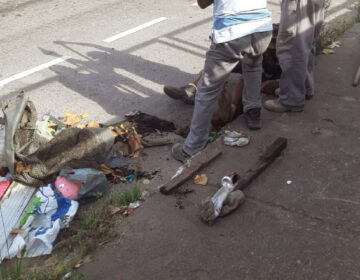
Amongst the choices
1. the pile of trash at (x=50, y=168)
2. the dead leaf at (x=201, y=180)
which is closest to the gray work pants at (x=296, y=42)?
the pile of trash at (x=50, y=168)

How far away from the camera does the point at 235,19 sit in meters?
4.12

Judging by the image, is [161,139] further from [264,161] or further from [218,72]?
[264,161]

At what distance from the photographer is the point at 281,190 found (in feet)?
12.9

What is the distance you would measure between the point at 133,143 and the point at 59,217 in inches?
51.1

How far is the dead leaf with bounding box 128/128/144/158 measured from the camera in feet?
16.3

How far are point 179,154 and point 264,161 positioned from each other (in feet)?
2.74

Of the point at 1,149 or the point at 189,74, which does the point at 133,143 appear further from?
the point at 189,74

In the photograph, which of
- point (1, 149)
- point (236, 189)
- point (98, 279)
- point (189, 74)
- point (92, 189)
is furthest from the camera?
point (189, 74)

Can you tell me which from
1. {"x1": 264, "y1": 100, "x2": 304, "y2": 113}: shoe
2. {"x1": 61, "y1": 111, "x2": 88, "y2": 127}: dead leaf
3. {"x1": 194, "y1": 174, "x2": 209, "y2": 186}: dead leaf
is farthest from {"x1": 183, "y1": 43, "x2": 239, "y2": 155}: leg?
{"x1": 61, "y1": 111, "x2": 88, "y2": 127}: dead leaf

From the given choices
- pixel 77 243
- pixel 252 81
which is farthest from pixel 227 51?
pixel 77 243

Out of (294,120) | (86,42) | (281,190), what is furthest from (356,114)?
(86,42)

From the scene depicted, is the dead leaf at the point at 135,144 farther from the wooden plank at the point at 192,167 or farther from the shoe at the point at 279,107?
the shoe at the point at 279,107

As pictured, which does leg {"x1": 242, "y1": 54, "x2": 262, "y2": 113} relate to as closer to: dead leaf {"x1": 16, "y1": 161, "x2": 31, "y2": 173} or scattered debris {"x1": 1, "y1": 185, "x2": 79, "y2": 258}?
scattered debris {"x1": 1, "y1": 185, "x2": 79, "y2": 258}

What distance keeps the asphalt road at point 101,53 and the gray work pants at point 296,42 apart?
1273 mm
